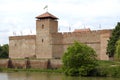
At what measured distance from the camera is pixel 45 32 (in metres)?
51.0

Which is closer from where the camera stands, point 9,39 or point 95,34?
point 95,34

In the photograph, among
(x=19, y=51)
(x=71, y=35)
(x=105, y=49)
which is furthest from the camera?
(x=19, y=51)

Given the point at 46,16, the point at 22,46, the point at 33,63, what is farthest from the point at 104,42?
the point at 22,46

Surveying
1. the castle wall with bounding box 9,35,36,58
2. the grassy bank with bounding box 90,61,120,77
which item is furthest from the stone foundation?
the grassy bank with bounding box 90,61,120,77

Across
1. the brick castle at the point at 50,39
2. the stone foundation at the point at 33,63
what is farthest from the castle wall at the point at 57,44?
the stone foundation at the point at 33,63

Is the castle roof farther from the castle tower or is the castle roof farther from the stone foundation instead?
the stone foundation

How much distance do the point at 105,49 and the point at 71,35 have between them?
6808 millimetres

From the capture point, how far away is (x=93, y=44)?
47281 millimetres

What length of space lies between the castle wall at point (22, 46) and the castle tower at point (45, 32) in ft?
5.57

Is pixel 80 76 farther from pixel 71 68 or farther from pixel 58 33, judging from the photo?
pixel 58 33

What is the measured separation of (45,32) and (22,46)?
5.47 metres

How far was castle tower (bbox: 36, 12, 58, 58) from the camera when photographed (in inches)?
1983

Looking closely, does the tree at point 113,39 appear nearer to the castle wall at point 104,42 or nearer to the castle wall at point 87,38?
the castle wall at point 104,42

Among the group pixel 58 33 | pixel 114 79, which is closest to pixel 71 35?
pixel 58 33
